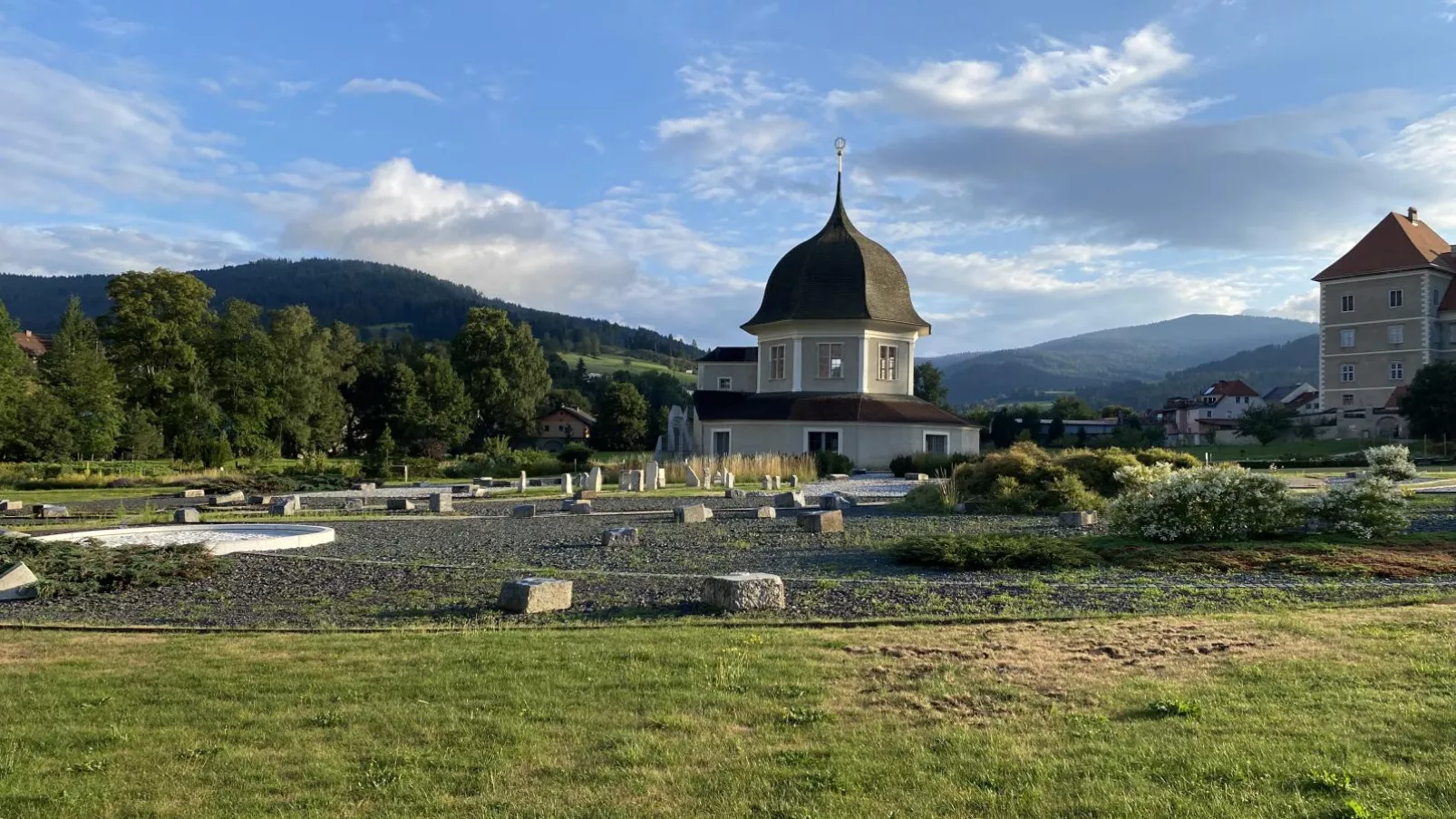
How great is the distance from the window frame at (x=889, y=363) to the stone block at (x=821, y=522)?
100 feet

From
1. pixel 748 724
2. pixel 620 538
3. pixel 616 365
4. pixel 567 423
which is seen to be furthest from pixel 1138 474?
pixel 616 365

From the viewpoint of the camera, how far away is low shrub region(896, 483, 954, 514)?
20.7 meters

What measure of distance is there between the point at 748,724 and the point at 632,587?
16.6 ft

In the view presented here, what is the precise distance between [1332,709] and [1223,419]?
121 m

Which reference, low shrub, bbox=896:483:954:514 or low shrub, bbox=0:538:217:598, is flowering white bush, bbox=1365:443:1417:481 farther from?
low shrub, bbox=0:538:217:598

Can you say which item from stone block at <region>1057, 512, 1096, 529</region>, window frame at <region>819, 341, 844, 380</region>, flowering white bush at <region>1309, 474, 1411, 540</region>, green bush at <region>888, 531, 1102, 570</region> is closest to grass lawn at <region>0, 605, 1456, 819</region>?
green bush at <region>888, 531, 1102, 570</region>

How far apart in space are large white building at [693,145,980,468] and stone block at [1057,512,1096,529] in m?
24.1

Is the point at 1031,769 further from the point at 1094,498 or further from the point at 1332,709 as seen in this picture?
the point at 1094,498

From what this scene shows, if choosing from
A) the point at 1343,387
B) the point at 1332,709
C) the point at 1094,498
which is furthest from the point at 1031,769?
the point at 1343,387

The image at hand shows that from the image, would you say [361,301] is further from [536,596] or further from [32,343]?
[536,596]

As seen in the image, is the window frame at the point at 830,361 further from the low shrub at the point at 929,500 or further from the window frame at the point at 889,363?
the low shrub at the point at 929,500

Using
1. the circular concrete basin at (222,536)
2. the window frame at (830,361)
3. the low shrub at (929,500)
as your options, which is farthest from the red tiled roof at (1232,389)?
the circular concrete basin at (222,536)

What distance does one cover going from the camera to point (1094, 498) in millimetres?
19688

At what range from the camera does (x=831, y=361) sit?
45.4 m
